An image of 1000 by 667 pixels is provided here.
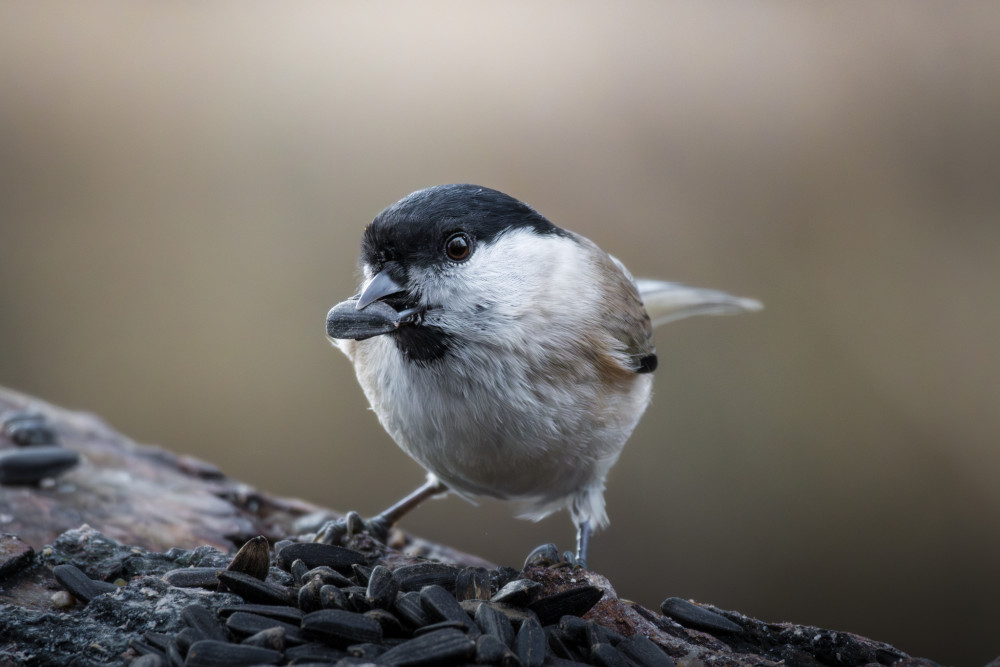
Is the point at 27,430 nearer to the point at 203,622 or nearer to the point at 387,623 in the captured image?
the point at 203,622

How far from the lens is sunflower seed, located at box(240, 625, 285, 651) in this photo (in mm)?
946

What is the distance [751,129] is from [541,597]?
2.07 meters

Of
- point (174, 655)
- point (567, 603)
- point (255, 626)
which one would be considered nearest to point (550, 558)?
point (567, 603)

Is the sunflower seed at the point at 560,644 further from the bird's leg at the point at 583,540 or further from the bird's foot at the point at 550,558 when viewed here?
the bird's leg at the point at 583,540

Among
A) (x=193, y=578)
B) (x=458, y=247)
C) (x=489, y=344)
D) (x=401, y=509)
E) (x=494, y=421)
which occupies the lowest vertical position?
(x=401, y=509)

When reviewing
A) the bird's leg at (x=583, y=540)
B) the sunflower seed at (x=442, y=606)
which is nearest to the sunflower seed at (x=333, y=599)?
the sunflower seed at (x=442, y=606)

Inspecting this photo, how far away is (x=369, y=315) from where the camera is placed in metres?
1.14

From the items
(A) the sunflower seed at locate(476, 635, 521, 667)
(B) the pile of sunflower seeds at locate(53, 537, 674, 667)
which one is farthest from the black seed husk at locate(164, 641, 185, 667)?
(A) the sunflower seed at locate(476, 635, 521, 667)

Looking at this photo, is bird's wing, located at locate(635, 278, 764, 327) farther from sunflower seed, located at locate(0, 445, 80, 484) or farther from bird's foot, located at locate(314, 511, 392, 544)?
sunflower seed, located at locate(0, 445, 80, 484)

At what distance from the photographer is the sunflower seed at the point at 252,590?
1084mm

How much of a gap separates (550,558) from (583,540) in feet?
0.79

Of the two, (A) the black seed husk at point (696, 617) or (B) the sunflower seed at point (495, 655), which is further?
(A) the black seed husk at point (696, 617)

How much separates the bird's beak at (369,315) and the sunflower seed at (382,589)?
34 cm

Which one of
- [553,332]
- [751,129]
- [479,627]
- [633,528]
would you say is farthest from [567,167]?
[479,627]
